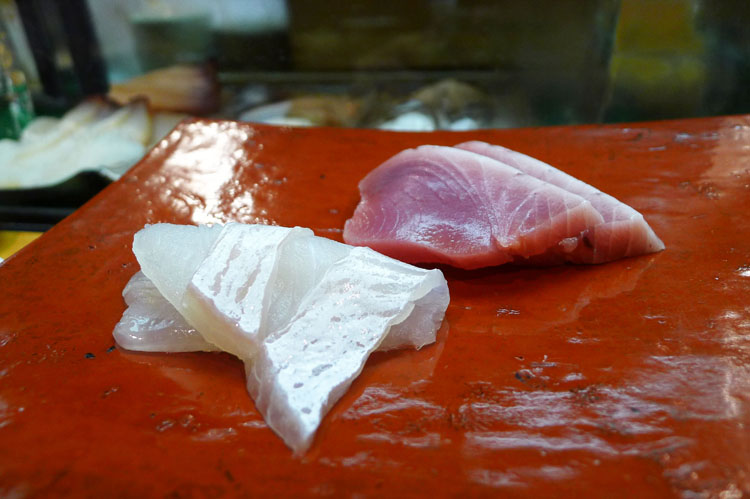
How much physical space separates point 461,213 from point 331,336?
66 centimetres

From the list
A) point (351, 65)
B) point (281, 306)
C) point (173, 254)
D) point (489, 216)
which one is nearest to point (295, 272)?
point (281, 306)

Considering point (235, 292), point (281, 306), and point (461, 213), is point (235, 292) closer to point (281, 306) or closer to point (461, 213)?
point (281, 306)

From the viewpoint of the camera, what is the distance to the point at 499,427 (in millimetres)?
1173

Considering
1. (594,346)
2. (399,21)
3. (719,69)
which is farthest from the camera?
(399,21)

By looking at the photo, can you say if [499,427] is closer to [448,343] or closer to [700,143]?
[448,343]

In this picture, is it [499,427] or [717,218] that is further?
[717,218]

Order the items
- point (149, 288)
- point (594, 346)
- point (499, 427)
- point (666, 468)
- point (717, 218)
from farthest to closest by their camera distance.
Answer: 1. point (717, 218)
2. point (149, 288)
3. point (594, 346)
4. point (499, 427)
5. point (666, 468)

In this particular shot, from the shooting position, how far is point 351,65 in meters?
3.30

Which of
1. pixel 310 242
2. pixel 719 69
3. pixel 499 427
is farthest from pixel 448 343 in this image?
pixel 719 69

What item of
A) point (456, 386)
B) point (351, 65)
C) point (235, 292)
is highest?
point (351, 65)

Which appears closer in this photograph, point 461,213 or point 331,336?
point 331,336

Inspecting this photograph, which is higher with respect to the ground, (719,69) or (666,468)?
(719,69)

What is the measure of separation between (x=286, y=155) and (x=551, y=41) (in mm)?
1736

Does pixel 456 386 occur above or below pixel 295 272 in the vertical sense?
below
